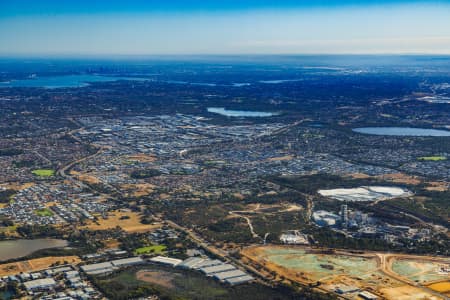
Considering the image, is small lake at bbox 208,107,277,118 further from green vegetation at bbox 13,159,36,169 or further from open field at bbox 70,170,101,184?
open field at bbox 70,170,101,184

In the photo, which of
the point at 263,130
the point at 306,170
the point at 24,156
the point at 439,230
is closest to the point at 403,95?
the point at 263,130

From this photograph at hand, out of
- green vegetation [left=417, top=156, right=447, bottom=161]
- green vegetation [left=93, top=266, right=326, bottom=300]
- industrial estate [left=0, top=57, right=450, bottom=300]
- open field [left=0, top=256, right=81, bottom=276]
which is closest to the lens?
green vegetation [left=93, top=266, right=326, bottom=300]

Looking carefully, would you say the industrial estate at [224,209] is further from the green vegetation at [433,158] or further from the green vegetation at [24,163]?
the green vegetation at [24,163]

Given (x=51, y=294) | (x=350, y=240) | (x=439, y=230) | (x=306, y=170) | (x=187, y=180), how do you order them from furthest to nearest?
(x=306, y=170), (x=187, y=180), (x=439, y=230), (x=350, y=240), (x=51, y=294)

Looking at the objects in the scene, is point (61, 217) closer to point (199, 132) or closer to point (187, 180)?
point (187, 180)

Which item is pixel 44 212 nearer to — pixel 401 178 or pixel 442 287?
pixel 442 287

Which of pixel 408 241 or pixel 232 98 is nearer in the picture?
pixel 408 241

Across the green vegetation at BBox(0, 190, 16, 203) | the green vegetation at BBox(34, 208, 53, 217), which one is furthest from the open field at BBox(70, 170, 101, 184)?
the green vegetation at BBox(34, 208, 53, 217)
